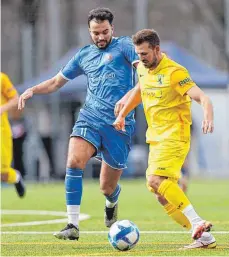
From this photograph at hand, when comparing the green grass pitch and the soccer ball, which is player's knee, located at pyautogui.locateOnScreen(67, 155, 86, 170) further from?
the soccer ball

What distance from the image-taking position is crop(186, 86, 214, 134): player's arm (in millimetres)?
8641

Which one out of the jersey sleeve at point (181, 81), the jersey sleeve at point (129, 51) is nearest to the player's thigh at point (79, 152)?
the jersey sleeve at point (129, 51)

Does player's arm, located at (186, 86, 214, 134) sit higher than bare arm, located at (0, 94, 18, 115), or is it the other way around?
player's arm, located at (186, 86, 214, 134)

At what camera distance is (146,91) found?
31.8 ft

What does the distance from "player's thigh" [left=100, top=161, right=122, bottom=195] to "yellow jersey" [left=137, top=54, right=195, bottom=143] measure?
151 cm

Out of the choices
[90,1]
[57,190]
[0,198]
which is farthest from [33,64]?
[0,198]

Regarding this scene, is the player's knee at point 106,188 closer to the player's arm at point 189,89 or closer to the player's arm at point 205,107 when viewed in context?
the player's arm at point 189,89

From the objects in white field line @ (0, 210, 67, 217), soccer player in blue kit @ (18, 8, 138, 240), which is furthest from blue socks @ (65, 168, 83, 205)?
white field line @ (0, 210, 67, 217)

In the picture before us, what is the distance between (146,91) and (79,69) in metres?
1.59

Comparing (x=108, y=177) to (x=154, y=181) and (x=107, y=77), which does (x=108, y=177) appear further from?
(x=154, y=181)

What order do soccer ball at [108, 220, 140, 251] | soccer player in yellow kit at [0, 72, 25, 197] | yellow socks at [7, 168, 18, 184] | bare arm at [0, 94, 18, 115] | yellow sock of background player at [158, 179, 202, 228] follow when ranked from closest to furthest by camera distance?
soccer ball at [108, 220, 140, 251] < yellow sock of background player at [158, 179, 202, 228] < bare arm at [0, 94, 18, 115] < soccer player in yellow kit at [0, 72, 25, 197] < yellow socks at [7, 168, 18, 184]

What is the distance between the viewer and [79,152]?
10414 millimetres

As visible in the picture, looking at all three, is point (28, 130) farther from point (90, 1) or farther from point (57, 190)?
point (90, 1)

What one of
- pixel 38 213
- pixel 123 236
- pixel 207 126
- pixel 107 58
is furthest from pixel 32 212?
pixel 207 126
